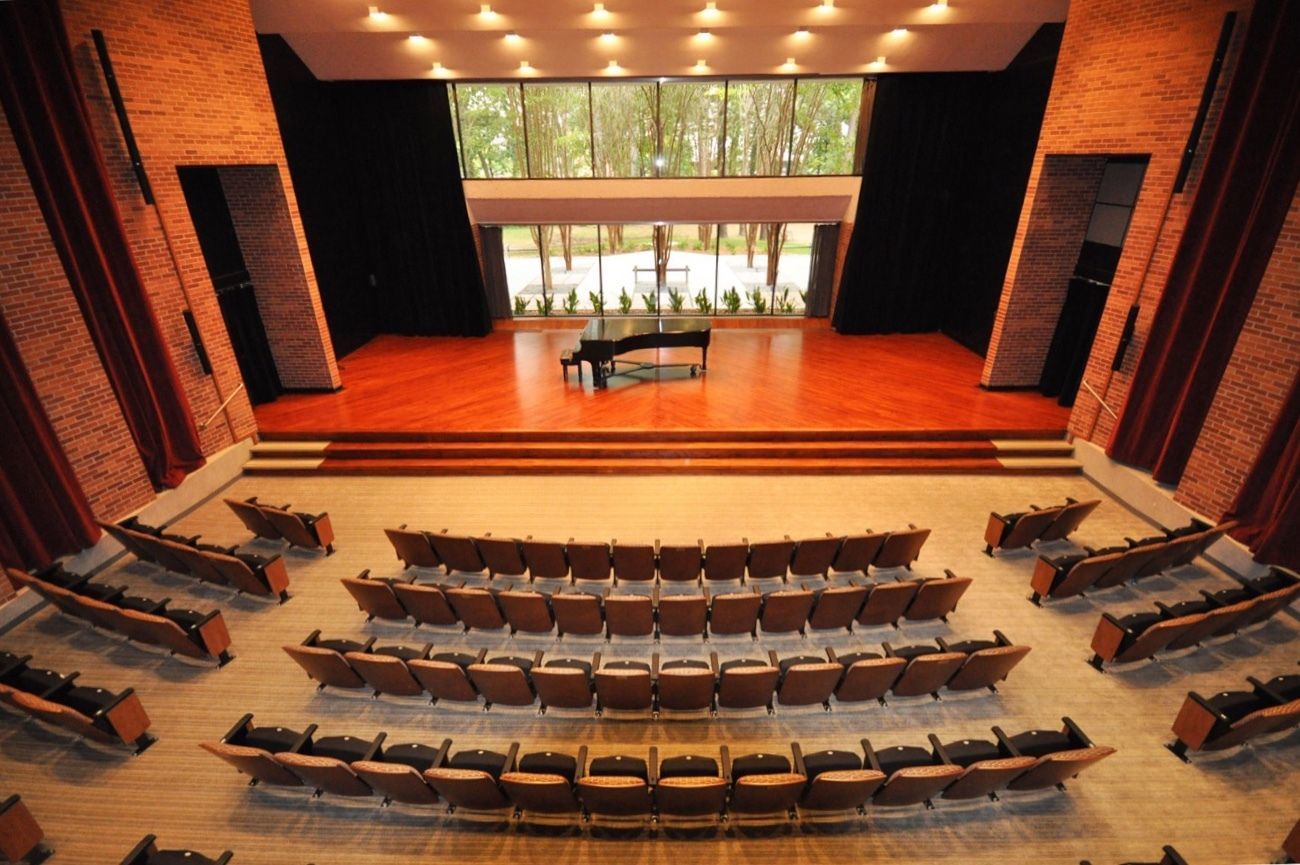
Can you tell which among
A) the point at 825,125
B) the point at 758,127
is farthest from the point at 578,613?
the point at 825,125

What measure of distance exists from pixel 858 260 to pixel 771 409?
15.7ft

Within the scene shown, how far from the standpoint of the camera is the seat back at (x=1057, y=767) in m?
3.48

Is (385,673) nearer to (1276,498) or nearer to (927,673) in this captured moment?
(927,673)

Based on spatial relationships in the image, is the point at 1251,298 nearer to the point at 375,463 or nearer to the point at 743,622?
the point at 743,622

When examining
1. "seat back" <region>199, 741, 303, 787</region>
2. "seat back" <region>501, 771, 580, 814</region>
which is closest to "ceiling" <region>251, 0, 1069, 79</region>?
"seat back" <region>199, 741, 303, 787</region>

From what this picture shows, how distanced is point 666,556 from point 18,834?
446 cm

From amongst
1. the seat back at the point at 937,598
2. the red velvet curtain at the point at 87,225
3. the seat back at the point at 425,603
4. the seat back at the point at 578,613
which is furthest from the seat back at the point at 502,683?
the red velvet curtain at the point at 87,225

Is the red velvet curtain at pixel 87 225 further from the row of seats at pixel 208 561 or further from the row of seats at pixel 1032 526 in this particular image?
the row of seats at pixel 1032 526

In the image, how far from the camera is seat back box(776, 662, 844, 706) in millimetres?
4113

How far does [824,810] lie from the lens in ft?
12.1

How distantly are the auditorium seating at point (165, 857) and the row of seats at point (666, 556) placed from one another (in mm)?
2755

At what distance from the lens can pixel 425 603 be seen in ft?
16.6

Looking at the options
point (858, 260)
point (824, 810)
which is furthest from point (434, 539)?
point (858, 260)

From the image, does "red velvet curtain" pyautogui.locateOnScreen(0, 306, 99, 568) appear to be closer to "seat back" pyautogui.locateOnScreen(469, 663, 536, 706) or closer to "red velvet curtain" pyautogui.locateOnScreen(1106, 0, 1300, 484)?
"seat back" pyautogui.locateOnScreen(469, 663, 536, 706)
